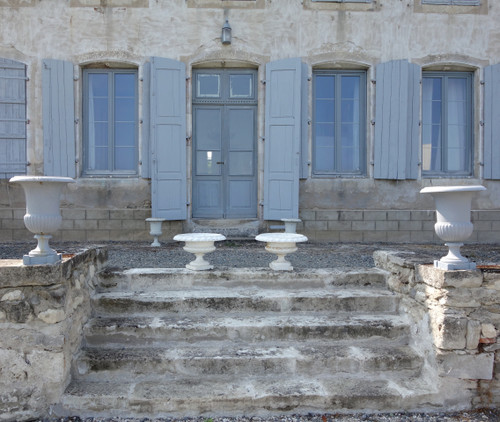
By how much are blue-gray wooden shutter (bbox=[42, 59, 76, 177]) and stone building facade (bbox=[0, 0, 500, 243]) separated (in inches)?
0.6

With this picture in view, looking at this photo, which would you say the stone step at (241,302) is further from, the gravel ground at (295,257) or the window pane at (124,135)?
the window pane at (124,135)

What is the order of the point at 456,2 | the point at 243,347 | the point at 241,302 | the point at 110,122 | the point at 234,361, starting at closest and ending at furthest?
the point at 234,361 → the point at 243,347 → the point at 241,302 → the point at 456,2 → the point at 110,122

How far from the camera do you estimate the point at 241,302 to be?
125 inches

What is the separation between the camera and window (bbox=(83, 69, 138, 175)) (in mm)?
6648

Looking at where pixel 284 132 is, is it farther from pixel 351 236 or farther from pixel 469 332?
pixel 469 332

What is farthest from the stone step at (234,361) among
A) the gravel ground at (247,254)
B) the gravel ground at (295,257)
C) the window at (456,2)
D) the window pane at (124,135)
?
the window at (456,2)

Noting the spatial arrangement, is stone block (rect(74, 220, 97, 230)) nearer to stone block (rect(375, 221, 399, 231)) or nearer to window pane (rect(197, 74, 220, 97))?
window pane (rect(197, 74, 220, 97))

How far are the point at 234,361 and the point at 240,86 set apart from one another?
5.03 meters

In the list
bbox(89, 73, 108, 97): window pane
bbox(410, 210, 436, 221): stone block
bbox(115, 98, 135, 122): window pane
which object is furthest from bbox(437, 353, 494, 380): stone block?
bbox(89, 73, 108, 97): window pane

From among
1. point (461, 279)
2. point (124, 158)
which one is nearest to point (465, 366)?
point (461, 279)

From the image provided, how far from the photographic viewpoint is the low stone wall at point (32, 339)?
8.05 feet

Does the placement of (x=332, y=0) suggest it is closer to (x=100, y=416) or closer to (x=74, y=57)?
(x=74, y=57)

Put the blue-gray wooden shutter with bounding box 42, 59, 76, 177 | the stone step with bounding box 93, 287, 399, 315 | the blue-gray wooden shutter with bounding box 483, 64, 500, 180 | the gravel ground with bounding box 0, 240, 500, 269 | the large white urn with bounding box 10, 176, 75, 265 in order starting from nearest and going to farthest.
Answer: the large white urn with bounding box 10, 176, 75, 265
the stone step with bounding box 93, 287, 399, 315
the gravel ground with bounding box 0, 240, 500, 269
the blue-gray wooden shutter with bounding box 42, 59, 76, 177
the blue-gray wooden shutter with bounding box 483, 64, 500, 180

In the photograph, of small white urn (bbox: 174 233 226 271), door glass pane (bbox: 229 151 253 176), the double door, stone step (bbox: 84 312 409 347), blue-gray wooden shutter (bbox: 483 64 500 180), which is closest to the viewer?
stone step (bbox: 84 312 409 347)
